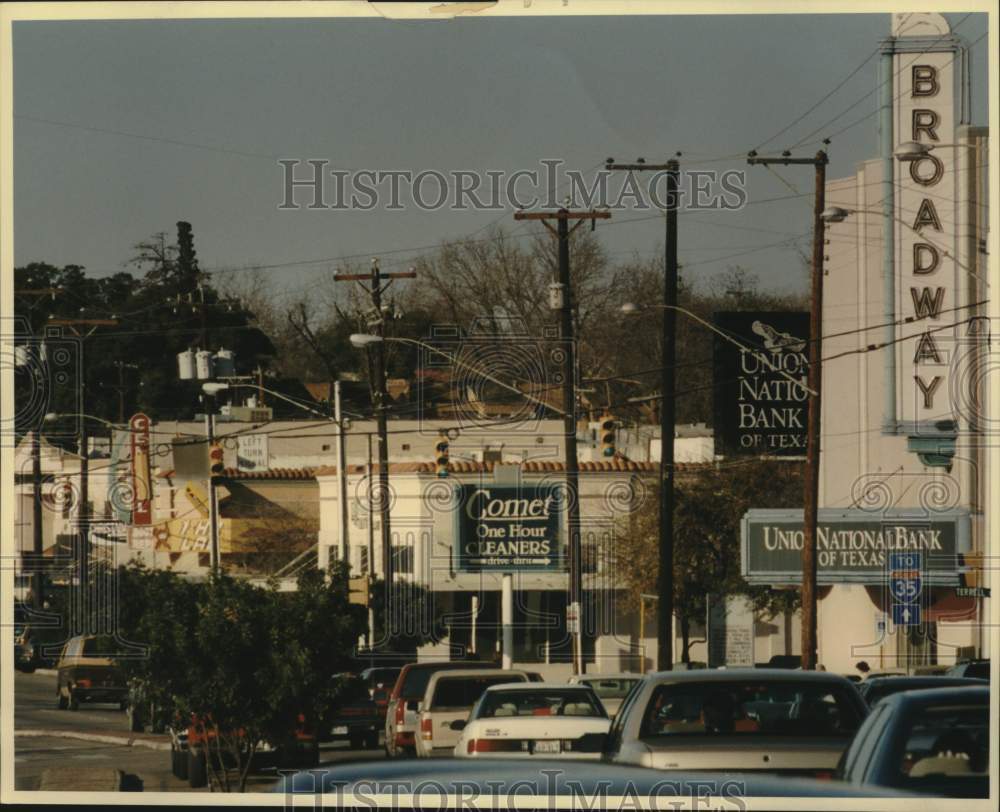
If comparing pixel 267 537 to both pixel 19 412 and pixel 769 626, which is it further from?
pixel 769 626

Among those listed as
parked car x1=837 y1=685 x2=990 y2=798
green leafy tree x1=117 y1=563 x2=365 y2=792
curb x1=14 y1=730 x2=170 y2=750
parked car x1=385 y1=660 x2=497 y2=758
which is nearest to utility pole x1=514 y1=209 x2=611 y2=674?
parked car x1=385 y1=660 x2=497 y2=758

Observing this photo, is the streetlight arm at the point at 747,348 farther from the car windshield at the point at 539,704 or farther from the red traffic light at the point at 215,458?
the red traffic light at the point at 215,458

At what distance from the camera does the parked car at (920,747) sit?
26.0ft

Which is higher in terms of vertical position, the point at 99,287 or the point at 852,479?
the point at 99,287

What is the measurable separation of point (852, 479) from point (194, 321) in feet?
30.1

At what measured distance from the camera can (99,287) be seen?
58.2 ft

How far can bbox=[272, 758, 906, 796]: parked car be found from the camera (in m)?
8.13

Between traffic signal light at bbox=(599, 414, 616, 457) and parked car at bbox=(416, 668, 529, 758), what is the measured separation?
370cm

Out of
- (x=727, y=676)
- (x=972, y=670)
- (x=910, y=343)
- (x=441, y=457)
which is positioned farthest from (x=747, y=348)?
(x=727, y=676)

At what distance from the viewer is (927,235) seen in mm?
20578

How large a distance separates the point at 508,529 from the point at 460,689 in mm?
1994

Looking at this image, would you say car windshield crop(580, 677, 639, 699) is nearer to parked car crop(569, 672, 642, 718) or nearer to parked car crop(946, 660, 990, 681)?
parked car crop(569, 672, 642, 718)

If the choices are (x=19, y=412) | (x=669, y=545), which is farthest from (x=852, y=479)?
(x=19, y=412)

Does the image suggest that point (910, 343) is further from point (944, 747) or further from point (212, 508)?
point (944, 747)
